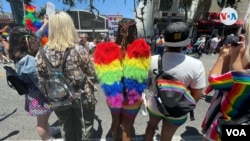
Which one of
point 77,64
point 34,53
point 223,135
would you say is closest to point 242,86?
point 223,135

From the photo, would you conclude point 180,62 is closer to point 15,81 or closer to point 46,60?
point 46,60

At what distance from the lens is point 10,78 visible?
2.53 meters

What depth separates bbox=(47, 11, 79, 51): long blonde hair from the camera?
7.14 feet

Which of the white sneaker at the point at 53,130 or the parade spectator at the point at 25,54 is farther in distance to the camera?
the white sneaker at the point at 53,130

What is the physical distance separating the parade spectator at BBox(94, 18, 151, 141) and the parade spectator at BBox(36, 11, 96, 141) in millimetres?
187

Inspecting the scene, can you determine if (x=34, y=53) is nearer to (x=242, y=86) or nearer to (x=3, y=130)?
(x=3, y=130)

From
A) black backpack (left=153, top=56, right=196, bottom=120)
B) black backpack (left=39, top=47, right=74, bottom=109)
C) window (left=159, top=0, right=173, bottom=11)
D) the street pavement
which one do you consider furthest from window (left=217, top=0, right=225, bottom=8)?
black backpack (left=39, top=47, right=74, bottom=109)

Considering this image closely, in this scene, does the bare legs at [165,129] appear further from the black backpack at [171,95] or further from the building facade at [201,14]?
the building facade at [201,14]

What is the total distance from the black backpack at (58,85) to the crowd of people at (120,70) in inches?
1.7

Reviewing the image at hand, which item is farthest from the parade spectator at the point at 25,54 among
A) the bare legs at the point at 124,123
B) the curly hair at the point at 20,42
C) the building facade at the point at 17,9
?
the building facade at the point at 17,9

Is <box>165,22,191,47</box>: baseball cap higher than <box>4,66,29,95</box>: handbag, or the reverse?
<box>165,22,191,47</box>: baseball cap

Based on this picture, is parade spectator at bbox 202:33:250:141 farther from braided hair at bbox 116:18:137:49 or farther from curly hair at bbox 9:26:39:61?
curly hair at bbox 9:26:39:61

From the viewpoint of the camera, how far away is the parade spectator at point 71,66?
219 centimetres

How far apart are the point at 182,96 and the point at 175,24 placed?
0.73 metres
